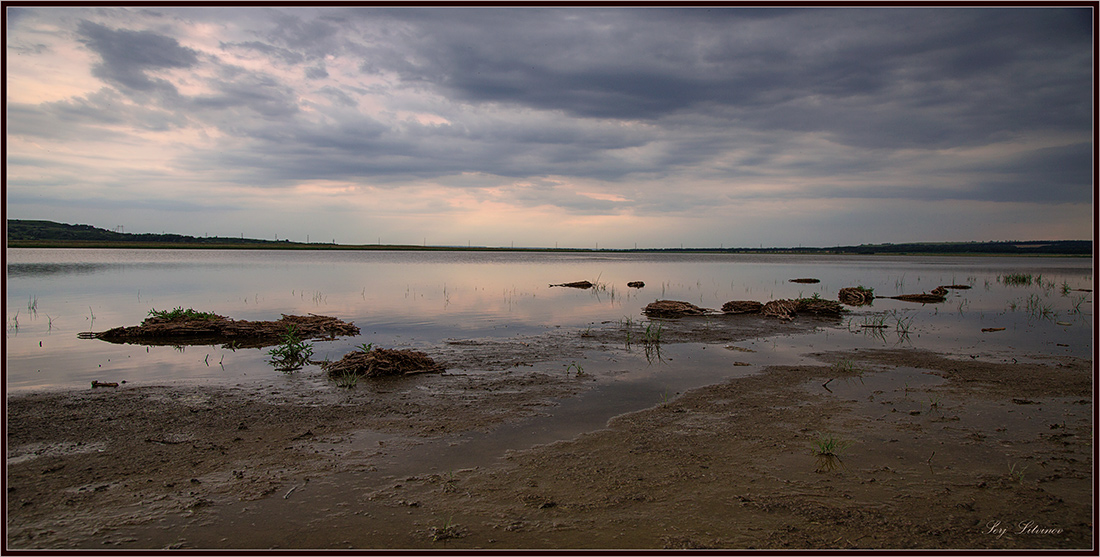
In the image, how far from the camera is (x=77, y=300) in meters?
19.5

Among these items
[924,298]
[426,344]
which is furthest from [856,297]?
[426,344]

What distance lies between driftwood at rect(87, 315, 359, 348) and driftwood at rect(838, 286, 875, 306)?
22.5 metres

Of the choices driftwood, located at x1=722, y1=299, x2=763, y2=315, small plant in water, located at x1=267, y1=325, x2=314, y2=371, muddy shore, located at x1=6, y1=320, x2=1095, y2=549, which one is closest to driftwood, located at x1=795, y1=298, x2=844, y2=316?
driftwood, located at x1=722, y1=299, x2=763, y2=315

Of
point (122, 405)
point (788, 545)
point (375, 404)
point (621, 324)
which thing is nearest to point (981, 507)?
point (788, 545)

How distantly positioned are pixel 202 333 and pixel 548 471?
11892 millimetres

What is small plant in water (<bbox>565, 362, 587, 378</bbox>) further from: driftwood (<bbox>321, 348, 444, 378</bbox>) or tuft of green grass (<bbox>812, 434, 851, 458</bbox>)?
tuft of green grass (<bbox>812, 434, 851, 458</bbox>)

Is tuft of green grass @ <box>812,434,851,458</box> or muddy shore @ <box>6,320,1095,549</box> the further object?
tuft of green grass @ <box>812,434,851,458</box>

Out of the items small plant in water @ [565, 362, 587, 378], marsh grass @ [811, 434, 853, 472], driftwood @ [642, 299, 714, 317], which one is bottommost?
small plant in water @ [565, 362, 587, 378]

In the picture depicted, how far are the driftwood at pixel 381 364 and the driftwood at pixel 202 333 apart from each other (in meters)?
3.87

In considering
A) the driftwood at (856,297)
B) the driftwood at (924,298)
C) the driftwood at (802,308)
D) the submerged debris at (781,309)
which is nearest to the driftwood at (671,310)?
the submerged debris at (781,309)

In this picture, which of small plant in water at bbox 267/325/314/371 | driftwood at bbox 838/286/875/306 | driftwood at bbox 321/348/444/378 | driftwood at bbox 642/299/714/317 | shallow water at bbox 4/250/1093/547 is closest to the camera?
shallow water at bbox 4/250/1093/547

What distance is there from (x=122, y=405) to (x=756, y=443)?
833 centimetres

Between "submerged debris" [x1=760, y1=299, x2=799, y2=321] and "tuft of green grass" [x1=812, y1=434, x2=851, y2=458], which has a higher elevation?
"submerged debris" [x1=760, y1=299, x2=799, y2=321]

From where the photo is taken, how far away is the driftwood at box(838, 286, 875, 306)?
23.9m
